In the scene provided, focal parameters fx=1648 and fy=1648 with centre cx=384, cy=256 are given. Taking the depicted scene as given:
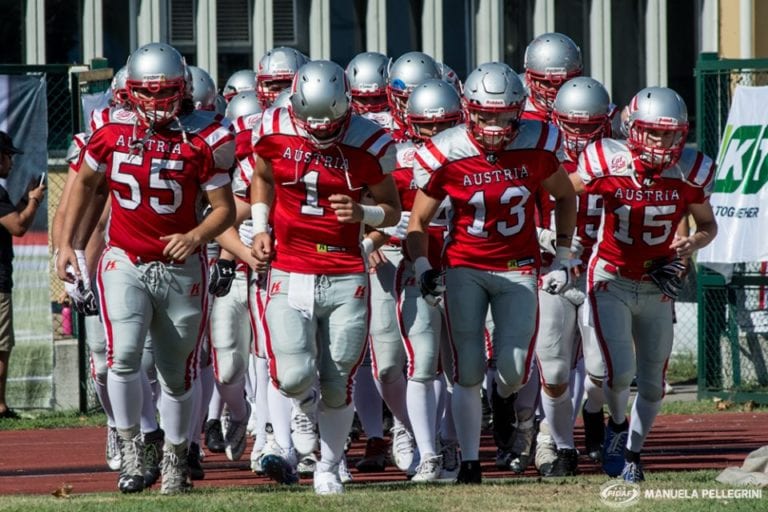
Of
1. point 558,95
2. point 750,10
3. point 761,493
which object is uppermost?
point 750,10

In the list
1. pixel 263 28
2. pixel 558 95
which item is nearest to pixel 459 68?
→ pixel 263 28

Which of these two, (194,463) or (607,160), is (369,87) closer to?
(607,160)

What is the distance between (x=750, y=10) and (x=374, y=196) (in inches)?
406

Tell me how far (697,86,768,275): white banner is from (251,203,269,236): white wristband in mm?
5605

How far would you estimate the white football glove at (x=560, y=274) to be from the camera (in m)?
7.99

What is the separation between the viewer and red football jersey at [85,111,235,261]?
7.42 metres

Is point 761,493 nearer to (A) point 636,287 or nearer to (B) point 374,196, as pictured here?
(A) point 636,287

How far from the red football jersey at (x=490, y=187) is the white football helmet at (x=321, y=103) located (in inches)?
25.1

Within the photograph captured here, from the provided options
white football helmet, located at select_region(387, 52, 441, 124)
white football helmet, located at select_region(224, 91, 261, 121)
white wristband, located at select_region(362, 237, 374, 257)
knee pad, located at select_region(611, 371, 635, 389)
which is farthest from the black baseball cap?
knee pad, located at select_region(611, 371, 635, 389)

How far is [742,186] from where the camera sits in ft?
40.7

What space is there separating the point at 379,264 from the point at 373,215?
1.09m

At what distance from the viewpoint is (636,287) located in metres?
8.20

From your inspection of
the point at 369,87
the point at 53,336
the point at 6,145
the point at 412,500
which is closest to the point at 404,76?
the point at 369,87

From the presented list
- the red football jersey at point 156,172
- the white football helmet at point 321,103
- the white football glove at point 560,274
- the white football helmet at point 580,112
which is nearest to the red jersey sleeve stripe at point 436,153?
the white football helmet at point 321,103
